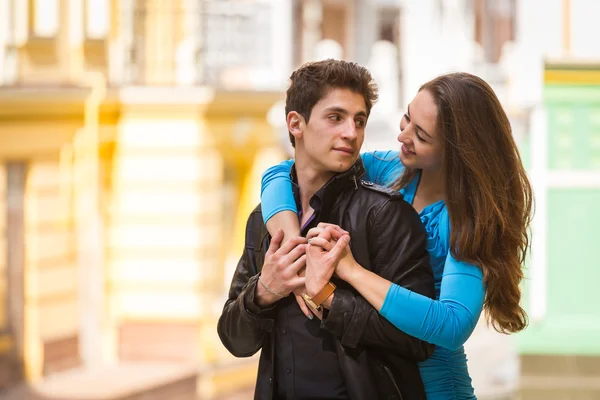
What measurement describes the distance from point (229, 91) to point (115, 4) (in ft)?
4.67

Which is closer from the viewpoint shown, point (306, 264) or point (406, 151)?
point (306, 264)

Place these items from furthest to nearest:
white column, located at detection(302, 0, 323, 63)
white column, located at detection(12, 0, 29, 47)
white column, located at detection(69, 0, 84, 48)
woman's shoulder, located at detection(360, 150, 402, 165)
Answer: white column, located at detection(302, 0, 323, 63) → white column, located at detection(69, 0, 84, 48) → white column, located at detection(12, 0, 29, 47) → woman's shoulder, located at detection(360, 150, 402, 165)

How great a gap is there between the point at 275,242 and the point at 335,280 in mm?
159

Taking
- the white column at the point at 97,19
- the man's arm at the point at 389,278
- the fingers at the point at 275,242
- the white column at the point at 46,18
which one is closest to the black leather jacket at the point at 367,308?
the man's arm at the point at 389,278

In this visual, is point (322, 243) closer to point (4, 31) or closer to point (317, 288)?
point (317, 288)

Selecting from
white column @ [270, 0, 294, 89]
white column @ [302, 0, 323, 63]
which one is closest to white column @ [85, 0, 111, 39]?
white column @ [270, 0, 294, 89]

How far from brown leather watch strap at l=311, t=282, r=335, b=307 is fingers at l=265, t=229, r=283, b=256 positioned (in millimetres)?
150

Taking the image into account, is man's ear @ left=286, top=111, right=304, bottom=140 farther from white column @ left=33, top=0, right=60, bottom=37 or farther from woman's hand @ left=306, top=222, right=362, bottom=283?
white column @ left=33, top=0, right=60, bottom=37

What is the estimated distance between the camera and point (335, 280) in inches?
93.7

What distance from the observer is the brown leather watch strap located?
7.59 feet

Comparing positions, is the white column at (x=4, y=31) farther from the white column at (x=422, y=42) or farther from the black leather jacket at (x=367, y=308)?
the black leather jacket at (x=367, y=308)

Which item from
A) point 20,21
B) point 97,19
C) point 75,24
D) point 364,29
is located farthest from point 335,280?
point 364,29

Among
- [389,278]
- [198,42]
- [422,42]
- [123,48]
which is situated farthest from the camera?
[422,42]

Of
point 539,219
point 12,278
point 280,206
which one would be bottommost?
point 12,278
